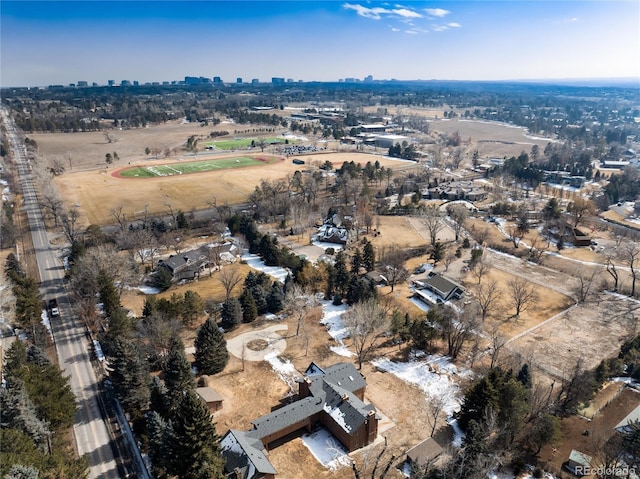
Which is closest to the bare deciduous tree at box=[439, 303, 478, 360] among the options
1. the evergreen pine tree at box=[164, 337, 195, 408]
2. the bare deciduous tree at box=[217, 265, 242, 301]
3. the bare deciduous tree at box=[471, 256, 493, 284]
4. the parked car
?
the bare deciduous tree at box=[471, 256, 493, 284]

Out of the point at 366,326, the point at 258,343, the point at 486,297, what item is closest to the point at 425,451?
the point at 366,326

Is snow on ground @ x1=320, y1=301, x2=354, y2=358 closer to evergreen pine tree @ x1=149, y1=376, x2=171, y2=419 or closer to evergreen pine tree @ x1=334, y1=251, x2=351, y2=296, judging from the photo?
evergreen pine tree @ x1=334, y1=251, x2=351, y2=296

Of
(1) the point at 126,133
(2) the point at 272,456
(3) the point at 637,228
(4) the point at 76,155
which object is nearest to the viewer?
(2) the point at 272,456

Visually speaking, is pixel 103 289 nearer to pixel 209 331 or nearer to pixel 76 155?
pixel 209 331

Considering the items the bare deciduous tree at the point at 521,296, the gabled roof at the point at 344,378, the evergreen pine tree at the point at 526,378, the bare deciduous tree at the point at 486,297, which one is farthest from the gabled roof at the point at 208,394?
the bare deciduous tree at the point at 521,296

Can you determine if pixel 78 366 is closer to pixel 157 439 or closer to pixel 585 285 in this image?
pixel 157 439

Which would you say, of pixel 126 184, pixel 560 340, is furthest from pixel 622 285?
pixel 126 184
